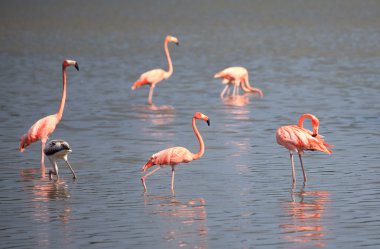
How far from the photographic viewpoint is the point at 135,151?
49.6ft

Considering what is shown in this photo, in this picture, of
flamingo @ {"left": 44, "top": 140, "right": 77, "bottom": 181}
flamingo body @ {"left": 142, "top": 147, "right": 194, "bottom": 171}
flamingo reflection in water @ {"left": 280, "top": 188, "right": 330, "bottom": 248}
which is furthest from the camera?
flamingo @ {"left": 44, "top": 140, "right": 77, "bottom": 181}

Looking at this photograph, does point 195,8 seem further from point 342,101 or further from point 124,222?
point 124,222

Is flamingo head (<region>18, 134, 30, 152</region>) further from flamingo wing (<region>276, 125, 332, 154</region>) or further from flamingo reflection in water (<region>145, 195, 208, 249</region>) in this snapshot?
flamingo wing (<region>276, 125, 332, 154</region>)

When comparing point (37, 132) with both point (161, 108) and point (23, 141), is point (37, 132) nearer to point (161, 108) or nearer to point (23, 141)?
point (23, 141)

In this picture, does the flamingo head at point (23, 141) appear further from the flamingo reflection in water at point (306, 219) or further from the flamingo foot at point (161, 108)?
the flamingo foot at point (161, 108)

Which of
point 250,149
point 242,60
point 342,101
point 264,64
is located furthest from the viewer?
point 242,60

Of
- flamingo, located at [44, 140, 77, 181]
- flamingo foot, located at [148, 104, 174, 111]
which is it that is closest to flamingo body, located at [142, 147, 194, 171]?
flamingo, located at [44, 140, 77, 181]

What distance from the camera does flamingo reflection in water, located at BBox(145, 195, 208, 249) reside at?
9.71 m

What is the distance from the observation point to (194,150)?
49.7 ft

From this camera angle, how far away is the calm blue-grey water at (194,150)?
10117mm

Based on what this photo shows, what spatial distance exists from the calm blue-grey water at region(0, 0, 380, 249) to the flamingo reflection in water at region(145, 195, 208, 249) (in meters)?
0.02

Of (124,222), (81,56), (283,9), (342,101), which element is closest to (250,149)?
(124,222)

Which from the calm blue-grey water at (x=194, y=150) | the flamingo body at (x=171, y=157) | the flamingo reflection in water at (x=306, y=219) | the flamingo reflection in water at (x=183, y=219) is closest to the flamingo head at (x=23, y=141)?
the calm blue-grey water at (x=194, y=150)

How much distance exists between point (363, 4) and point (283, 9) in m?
5.75
